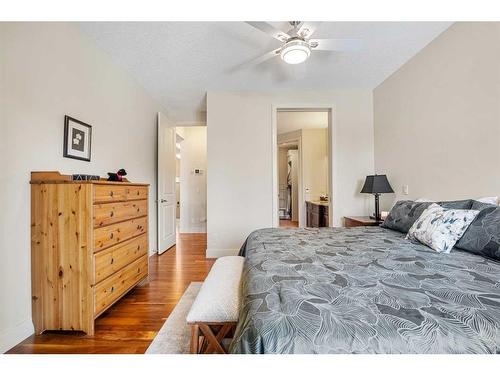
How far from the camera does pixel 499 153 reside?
5.40 feet

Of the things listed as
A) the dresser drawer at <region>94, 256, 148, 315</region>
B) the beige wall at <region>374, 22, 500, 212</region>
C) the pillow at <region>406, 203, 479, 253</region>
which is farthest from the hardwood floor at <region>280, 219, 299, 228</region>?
the pillow at <region>406, 203, 479, 253</region>

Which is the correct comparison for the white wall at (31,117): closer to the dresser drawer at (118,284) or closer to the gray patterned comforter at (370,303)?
the dresser drawer at (118,284)

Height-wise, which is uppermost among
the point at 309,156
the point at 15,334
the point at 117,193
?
the point at 309,156

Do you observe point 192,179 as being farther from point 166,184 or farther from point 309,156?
point 309,156

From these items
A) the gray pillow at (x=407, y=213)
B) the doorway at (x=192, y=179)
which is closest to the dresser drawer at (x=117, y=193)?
the gray pillow at (x=407, y=213)

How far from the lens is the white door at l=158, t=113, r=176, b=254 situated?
11.8 ft

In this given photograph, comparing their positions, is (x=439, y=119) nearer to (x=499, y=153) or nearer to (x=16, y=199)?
(x=499, y=153)

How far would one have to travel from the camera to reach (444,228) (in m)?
1.43

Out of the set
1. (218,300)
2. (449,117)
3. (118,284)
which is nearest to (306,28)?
(449,117)

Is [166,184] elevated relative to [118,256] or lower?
elevated

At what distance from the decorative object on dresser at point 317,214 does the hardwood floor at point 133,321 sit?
2527 millimetres

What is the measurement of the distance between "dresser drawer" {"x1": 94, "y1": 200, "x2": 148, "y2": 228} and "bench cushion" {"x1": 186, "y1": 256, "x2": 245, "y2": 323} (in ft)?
3.10

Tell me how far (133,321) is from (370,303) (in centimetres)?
174

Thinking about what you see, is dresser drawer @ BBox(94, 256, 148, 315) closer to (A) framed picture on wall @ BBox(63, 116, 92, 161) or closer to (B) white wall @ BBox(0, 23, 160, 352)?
(B) white wall @ BBox(0, 23, 160, 352)
